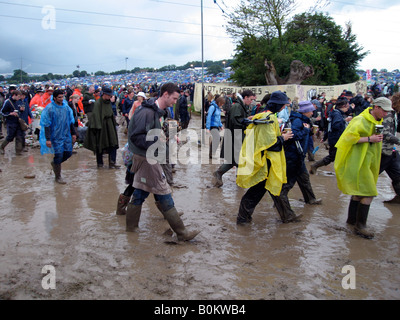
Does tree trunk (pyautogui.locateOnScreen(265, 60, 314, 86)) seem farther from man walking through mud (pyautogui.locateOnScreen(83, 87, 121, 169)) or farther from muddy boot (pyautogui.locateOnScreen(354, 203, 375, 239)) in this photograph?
muddy boot (pyautogui.locateOnScreen(354, 203, 375, 239))

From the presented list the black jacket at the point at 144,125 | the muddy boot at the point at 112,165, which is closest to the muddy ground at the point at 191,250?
the black jacket at the point at 144,125

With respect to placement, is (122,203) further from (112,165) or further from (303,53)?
(303,53)

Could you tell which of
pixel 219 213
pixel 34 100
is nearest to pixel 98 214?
pixel 219 213

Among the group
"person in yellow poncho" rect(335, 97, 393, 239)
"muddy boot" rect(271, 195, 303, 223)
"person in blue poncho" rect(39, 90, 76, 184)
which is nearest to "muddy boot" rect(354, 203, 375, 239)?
"person in yellow poncho" rect(335, 97, 393, 239)

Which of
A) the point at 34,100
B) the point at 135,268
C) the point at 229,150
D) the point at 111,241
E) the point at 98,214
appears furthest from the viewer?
the point at 34,100

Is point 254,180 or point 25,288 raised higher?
point 254,180

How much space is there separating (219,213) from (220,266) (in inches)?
73.8

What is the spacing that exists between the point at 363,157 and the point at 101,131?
577cm

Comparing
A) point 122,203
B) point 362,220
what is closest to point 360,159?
point 362,220

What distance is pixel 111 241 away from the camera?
14.6ft

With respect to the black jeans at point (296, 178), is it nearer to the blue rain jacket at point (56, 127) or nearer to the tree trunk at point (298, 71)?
the blue rain jacket at point (56, 127)

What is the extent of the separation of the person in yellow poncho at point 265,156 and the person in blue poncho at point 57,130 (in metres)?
3.94

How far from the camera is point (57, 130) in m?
7.09

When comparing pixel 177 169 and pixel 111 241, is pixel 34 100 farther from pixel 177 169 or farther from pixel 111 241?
pixel 111 241
